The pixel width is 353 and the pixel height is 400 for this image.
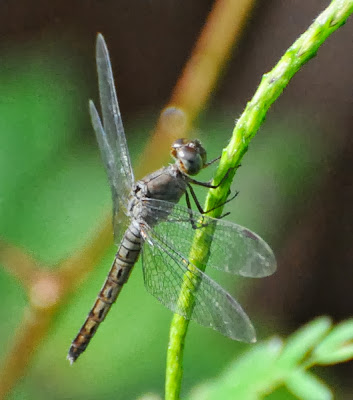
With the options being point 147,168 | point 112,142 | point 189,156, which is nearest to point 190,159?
point 189,156

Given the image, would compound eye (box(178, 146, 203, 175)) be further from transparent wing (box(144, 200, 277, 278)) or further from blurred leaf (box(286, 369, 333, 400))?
blurred leaf (box(286, 369, 333, 400))

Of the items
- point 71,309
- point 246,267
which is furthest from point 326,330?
point 71,309

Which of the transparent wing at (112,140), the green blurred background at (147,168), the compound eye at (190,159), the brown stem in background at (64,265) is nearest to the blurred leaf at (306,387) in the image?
the compound eye at (190,159)

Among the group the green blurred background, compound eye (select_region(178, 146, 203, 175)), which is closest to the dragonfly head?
compound eye (select_region(178, 146, 203, 175))

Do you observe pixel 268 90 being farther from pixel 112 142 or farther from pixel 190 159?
pixel 112 142

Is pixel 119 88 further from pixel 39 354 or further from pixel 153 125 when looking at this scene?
pixel 39 354

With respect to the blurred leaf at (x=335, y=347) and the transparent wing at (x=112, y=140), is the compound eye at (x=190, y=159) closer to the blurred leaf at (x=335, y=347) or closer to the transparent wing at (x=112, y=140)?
the transparent wing at (x=112, y=140)
